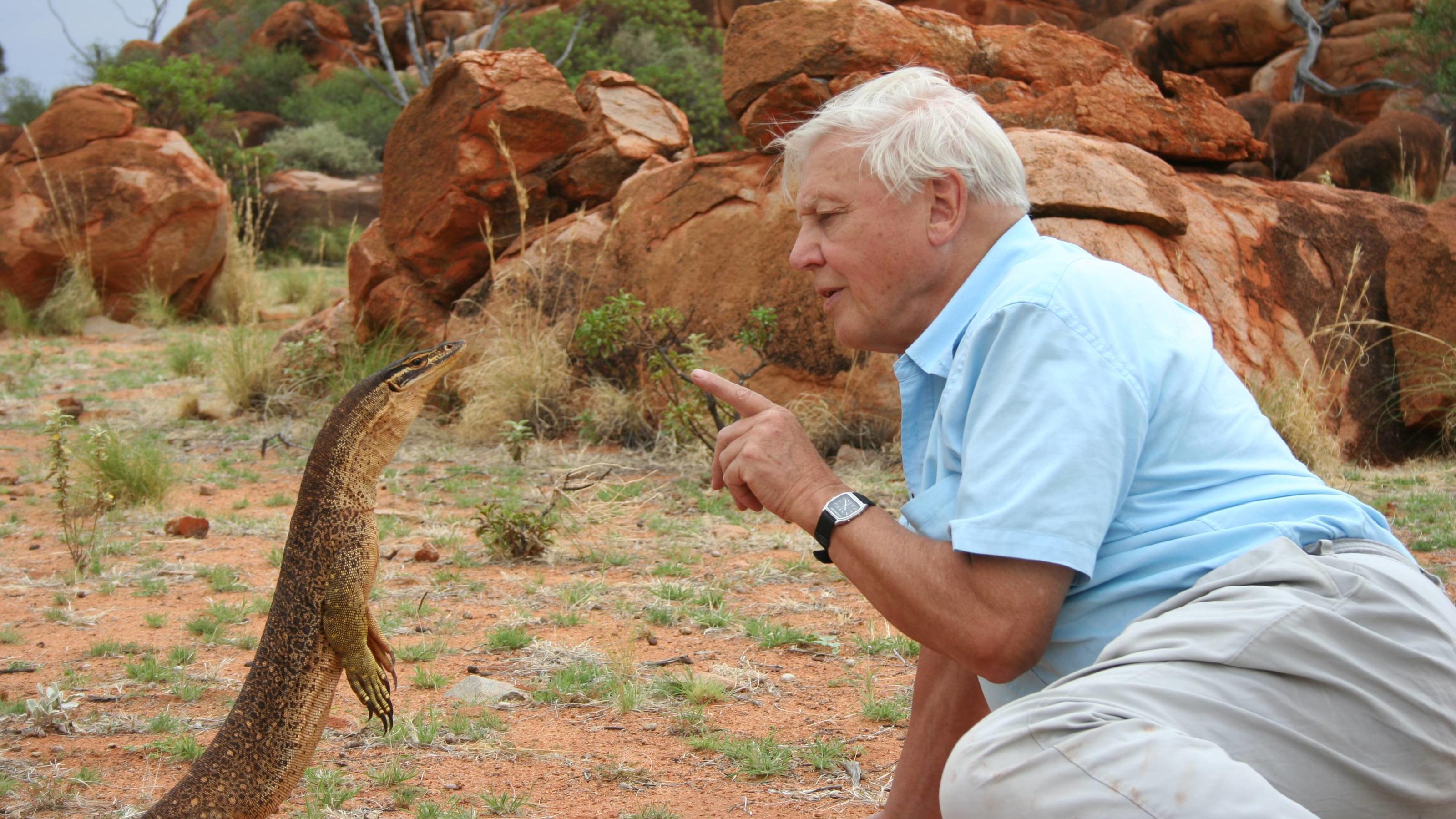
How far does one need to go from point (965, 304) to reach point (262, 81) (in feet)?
102

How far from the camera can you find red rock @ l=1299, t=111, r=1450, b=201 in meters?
12.6

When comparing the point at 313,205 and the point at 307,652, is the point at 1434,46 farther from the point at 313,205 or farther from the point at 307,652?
the point at 307,652

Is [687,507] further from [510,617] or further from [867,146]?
[867,146]

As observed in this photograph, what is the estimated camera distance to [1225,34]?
21.1m

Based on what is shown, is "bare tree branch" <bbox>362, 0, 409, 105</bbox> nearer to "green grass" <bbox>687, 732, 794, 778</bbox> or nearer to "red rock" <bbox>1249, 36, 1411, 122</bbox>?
"red rock" <bbox>1249, 36, 1411, 122</bbox>

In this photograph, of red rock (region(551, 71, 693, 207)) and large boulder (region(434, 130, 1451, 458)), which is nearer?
large boulder (region(434, 130, 1451, 458))

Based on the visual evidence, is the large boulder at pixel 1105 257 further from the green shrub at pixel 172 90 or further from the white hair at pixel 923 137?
the green shrub at pixel 172 90

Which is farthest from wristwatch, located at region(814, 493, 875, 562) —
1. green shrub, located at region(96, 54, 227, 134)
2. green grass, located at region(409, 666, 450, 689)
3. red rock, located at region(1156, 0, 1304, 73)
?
red rock, located at region(1156, 0, 1304, 73)

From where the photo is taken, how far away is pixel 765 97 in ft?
25.2

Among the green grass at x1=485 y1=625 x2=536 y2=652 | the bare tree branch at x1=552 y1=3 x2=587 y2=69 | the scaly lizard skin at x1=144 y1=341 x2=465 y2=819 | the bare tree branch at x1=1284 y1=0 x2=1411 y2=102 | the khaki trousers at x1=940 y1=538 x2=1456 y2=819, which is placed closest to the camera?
the khaki trousers at x1=940 y1=538 x2=1456 y2=819

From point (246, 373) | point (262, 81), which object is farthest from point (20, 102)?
point (246, 373)

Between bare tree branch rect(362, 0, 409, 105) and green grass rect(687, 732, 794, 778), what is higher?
bare tree branch rect(362, 0, 409, 105)

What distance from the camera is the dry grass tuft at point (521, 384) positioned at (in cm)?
794

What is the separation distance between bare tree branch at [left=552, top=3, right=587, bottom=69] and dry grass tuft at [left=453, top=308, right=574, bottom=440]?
45.1 feet
